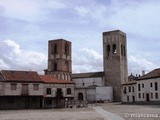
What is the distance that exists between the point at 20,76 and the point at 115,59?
137 feet

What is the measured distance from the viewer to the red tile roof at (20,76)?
49.1 meters

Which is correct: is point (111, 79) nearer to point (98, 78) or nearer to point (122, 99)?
point (98, 78)

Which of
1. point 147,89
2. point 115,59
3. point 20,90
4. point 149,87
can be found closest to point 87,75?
point 115,59

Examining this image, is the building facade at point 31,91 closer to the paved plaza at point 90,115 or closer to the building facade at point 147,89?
the paved plaza at point 90,115

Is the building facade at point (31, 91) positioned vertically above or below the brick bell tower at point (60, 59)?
below

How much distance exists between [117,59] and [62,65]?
1617cm

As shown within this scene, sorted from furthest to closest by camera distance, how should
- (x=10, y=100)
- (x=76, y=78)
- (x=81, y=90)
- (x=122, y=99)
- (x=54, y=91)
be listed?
(x=76, y=78)
(x=81, y=90)
(x=122, y=99)
(x=54, y=91)
(x=10, y=100)

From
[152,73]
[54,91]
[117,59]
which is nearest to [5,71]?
[54,91]

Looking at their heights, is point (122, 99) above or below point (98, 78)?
below

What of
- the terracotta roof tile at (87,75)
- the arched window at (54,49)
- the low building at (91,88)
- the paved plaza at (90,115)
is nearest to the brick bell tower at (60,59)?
the arched window at (54,49)

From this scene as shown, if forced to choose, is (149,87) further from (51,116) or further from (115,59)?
(51,116)

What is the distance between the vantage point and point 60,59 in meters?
88.3

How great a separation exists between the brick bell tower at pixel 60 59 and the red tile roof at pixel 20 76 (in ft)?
110

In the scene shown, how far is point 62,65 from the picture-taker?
87.8 m
